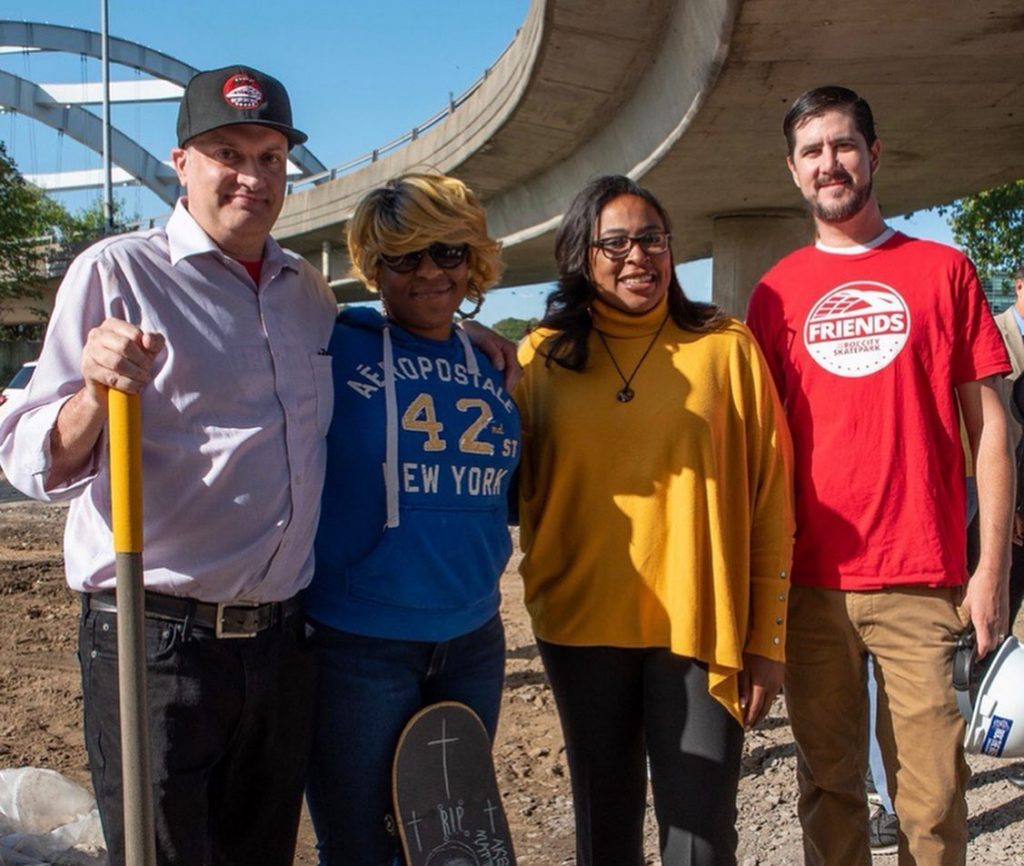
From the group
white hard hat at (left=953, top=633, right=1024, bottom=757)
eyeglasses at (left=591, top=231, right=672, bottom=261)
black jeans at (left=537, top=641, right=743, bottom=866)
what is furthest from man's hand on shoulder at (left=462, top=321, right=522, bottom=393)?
white hard hat at (left=953, top=633, right=1024, bottom=757)

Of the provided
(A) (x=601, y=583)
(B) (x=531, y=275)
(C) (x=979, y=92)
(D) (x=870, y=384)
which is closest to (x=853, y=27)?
(C) (x=979, y=92)

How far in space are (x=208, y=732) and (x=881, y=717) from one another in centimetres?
183

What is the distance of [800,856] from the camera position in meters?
4.10

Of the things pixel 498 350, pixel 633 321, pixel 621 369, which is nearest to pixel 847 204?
pixel 633 321

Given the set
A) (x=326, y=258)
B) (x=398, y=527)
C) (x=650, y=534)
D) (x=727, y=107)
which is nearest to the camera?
(x=398, y=527)

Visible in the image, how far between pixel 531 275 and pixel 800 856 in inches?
827

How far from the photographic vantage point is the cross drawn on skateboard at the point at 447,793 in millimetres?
2615

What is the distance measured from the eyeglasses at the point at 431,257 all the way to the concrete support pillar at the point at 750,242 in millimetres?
12476

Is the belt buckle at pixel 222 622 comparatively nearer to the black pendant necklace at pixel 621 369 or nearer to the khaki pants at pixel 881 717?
the black pendant necklace at pixel 621 369

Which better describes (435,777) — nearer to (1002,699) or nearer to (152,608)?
(152,608)

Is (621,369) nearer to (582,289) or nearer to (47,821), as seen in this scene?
(582,289)

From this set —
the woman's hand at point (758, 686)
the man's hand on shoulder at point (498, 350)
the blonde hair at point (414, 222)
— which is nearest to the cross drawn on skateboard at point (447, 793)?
the woman's hand at point (758, 686)

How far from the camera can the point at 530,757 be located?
5.27m

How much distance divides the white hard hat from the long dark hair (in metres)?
1.12
